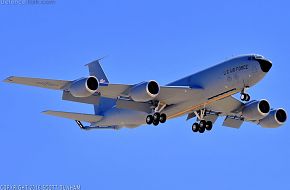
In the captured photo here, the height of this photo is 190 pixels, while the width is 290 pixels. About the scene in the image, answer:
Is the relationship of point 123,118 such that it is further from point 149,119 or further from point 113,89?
point 113,89

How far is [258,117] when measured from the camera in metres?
60.5

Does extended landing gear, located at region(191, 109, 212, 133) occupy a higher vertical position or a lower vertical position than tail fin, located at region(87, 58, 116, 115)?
lower

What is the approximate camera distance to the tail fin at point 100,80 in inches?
2480

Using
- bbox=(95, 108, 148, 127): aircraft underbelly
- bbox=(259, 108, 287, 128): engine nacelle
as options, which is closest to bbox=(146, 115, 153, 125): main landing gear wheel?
bbox=(95, 108, 148, 127): aircraft underbelly

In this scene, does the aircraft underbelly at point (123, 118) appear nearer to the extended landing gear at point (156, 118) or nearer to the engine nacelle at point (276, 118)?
the extended landing gear at point (156, 118)

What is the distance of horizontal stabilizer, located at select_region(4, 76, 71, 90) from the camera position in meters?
52.8

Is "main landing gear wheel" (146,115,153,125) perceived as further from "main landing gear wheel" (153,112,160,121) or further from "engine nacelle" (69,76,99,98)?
"engine nacelle" (69,76,99,98)

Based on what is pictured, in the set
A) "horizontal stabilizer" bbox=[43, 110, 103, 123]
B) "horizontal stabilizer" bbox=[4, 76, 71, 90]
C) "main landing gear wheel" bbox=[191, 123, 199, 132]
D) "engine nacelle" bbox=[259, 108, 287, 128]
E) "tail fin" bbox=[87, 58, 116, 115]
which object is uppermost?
"tail fin" bbox=[87, 58, 116, 115]

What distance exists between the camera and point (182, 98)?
56281 mm

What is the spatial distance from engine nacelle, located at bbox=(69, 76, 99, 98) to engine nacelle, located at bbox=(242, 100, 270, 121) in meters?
14.6

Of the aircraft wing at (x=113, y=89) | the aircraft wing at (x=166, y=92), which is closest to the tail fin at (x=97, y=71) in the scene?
the aircraft wing at (x=113, y=89)

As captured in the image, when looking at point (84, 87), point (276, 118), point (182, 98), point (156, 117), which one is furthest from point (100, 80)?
point (276, 118)

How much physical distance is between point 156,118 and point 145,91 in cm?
356

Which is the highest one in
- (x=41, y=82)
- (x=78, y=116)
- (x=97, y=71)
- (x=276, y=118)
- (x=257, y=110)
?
(x=97, y=71)
